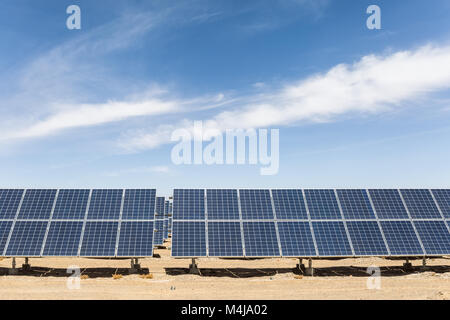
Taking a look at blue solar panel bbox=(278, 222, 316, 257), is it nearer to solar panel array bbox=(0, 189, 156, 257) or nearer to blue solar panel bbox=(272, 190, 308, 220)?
blue solar panel bbox=(272, 190, 308, 220)

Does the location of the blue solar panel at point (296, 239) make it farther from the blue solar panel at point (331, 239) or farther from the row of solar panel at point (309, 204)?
the row of solar panel at point (309, 204)

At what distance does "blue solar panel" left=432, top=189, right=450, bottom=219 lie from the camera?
24141mm

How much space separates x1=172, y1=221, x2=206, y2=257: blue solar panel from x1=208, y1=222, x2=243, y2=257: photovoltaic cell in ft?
1.71

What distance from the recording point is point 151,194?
24109mm

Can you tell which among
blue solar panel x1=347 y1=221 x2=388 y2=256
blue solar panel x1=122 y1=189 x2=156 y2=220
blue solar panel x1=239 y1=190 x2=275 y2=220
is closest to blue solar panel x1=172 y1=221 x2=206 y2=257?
blue solar panel x1=122 y1=189 x2=156 y2=220

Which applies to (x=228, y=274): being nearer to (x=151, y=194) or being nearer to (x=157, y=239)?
(x=151, y=194)

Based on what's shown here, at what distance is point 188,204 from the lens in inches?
922

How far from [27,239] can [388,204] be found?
2496cm

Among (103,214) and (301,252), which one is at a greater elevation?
(103,214)

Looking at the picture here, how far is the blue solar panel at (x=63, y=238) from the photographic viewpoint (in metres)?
20.3

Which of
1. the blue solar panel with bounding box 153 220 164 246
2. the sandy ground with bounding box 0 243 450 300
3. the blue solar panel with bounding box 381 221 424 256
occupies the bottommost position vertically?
the sandy ground with bounding box 0 243 450 300

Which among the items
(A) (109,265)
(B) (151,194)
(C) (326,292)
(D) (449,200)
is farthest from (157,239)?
(D) (449,200)

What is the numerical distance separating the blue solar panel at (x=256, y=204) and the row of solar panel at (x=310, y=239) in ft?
2.29

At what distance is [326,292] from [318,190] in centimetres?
913
